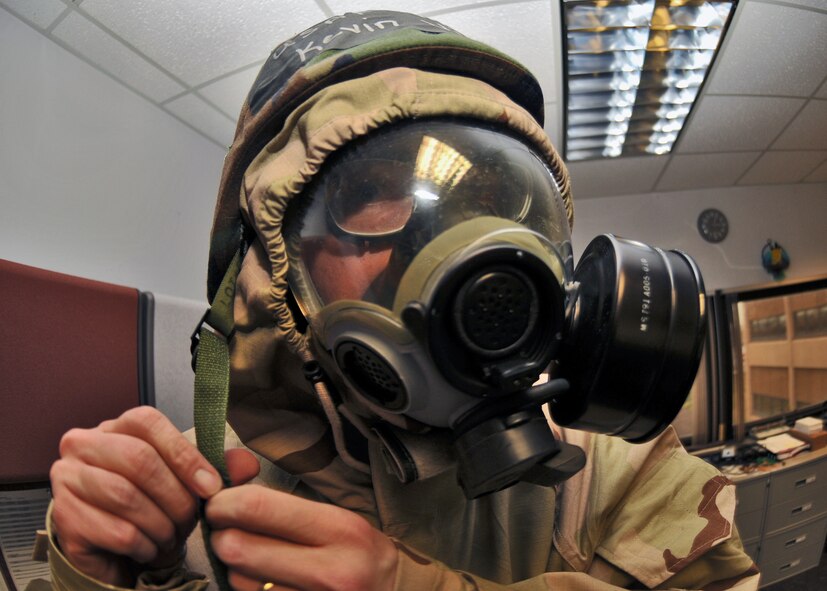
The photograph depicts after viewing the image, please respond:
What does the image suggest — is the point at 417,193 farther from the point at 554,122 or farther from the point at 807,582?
the point at 807,582

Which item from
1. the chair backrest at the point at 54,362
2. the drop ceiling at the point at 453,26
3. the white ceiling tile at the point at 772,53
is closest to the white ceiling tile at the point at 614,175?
the drop ceiling at the point at 453,26

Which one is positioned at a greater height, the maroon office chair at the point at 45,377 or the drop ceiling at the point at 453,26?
the drop ceiling at the point at 453,26

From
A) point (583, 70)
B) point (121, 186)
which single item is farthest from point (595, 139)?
point (121, 186)

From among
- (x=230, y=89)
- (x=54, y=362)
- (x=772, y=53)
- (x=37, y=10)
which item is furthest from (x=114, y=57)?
(x=772, y=53)

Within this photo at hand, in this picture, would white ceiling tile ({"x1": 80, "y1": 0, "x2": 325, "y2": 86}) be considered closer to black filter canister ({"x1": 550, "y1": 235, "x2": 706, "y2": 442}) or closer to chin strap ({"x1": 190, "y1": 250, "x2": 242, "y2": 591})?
chin strap ({"x1": 190, "y1": 250, "x2": 242, "y2": 591})

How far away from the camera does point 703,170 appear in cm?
357

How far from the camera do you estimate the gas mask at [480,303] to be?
49 cm

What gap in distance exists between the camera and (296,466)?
694 mm

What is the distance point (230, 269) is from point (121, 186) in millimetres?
1234

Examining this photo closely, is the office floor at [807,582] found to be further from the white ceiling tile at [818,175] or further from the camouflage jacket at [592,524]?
the camouflage jacket at [592,524]

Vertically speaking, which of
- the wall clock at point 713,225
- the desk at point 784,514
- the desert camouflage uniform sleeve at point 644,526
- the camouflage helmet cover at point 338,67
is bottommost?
the desk at point 784,514

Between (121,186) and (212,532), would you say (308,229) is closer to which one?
(212,532)

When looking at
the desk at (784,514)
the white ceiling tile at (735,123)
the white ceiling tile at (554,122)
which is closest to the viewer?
the white ceiling tile at (554,122)

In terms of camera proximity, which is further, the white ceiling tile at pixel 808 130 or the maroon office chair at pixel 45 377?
the white ceiling tile at pixel 808 130
